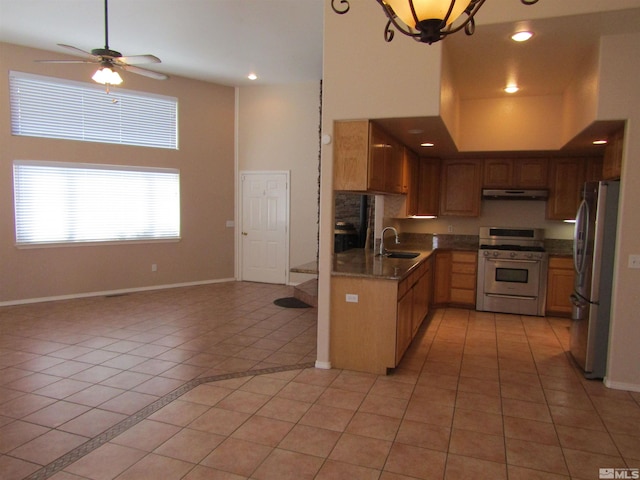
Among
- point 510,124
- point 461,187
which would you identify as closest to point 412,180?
point 461,187

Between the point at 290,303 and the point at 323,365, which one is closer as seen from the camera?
the point at 323,365

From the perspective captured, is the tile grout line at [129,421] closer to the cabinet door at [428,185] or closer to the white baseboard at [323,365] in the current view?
the white baseboard at [323,365]

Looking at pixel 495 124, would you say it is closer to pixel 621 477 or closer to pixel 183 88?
pixel 621 477

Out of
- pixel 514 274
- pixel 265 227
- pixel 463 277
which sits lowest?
pixel 463 277

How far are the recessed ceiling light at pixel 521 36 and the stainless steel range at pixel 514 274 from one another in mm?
3110

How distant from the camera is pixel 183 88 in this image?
282 inches

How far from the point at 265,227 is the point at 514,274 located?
421cm

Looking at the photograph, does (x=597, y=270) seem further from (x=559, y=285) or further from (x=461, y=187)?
(x=461, y=187)

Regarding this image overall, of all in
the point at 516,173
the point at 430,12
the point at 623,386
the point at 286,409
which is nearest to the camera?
the point at 430,12

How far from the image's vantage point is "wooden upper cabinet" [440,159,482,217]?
626 centimetres

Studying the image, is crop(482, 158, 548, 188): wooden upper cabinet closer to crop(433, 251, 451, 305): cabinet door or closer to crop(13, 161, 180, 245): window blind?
crop(433, 251, 451, 305): cabinet door

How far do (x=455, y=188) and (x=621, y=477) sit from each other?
452 cm

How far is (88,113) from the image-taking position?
637 centimetres

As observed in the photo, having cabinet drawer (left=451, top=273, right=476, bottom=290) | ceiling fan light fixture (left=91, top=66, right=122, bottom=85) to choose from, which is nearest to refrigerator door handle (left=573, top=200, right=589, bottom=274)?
cabinet drawer (left=451, top=273, right=476, bottom=290)
